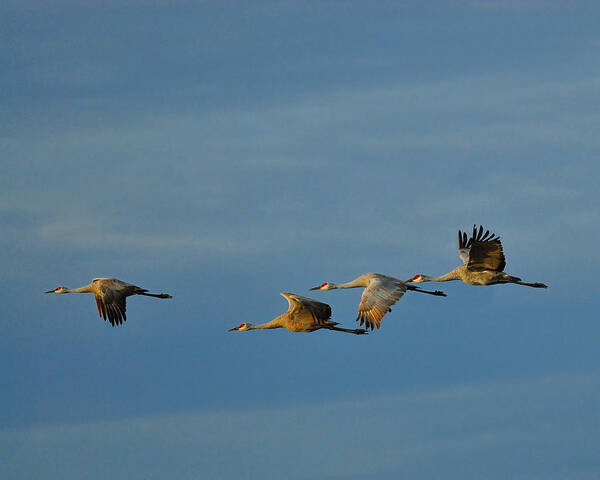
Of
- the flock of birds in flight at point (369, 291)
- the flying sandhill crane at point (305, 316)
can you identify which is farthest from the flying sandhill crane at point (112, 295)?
→ the flying sandhill crane at point (305, 316)

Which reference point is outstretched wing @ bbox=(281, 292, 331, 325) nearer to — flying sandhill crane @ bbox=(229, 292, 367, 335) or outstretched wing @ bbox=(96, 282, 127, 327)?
flying sandhill crane @ bbox=(229, 292, 367, 335)

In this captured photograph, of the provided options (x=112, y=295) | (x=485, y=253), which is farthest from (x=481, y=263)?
(x=112, y=295)

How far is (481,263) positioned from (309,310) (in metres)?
5.35

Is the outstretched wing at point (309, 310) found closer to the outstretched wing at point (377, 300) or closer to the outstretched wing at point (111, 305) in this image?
the outstretched wing at point (377, 300)

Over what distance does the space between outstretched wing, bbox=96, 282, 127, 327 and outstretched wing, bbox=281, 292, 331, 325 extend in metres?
5.43

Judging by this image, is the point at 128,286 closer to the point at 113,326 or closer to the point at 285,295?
the point at 113,326

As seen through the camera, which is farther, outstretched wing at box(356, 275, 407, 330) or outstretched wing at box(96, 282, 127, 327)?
outstretched wing at box(96, 282, 127, 327)

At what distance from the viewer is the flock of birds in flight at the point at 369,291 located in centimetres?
4275

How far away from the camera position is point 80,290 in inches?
1912

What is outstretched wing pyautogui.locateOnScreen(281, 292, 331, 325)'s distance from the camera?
141 feet

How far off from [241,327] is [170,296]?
9.21 feet

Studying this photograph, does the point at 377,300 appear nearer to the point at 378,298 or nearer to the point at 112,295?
the point at 378,298

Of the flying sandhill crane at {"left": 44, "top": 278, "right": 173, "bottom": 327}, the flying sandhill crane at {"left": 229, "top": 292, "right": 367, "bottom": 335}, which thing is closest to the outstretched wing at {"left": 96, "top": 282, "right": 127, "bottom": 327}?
the flying sandhill crane at {"left": 44, "top": 278, "right": 173, "bottom": 327}

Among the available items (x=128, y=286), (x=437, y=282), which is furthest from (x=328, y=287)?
(x=128, y=286)
